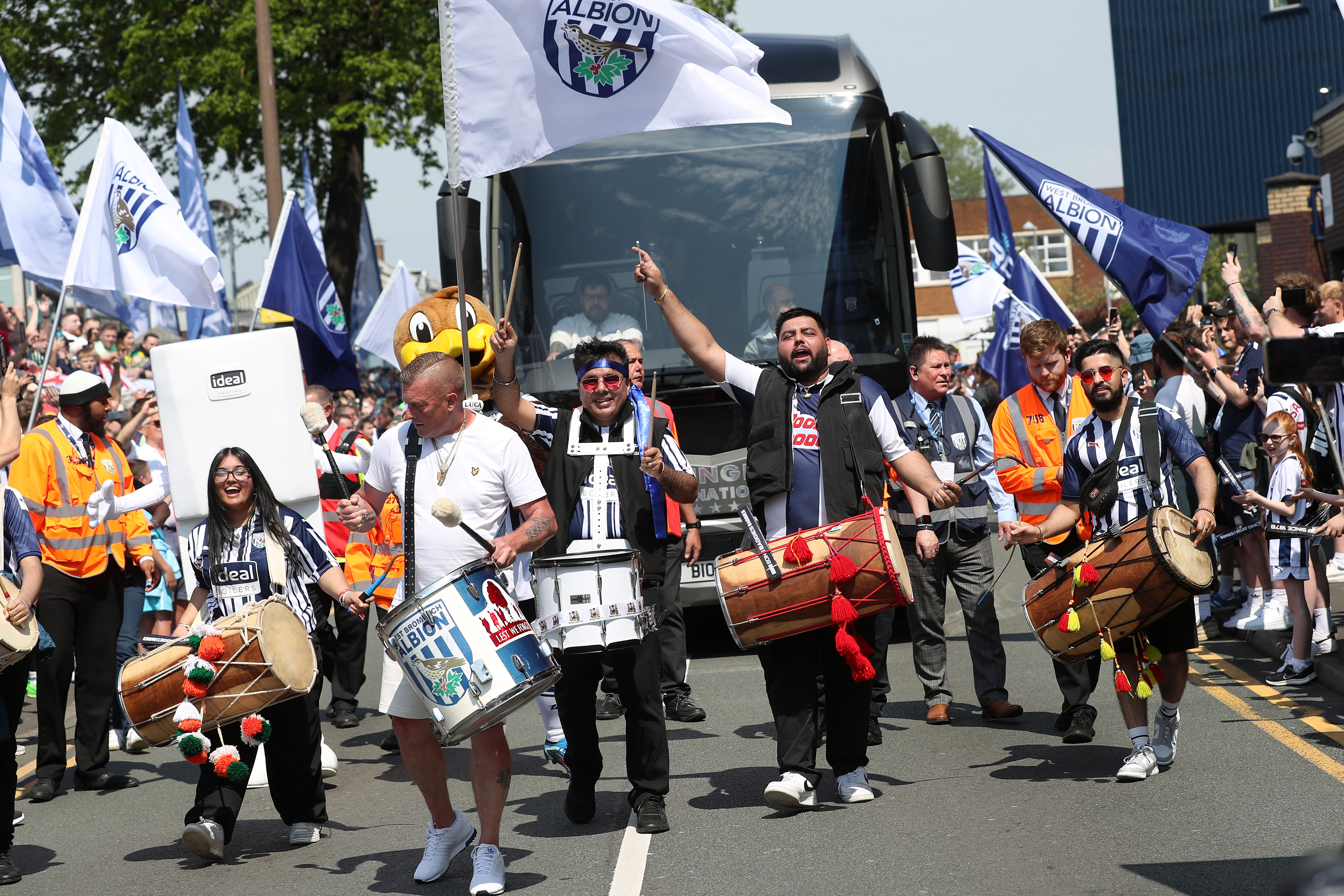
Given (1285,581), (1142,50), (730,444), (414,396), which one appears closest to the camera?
(414,396)

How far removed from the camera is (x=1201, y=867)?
513 centimetres

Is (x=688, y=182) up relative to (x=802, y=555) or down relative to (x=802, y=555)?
up

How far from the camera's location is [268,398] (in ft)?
25.7

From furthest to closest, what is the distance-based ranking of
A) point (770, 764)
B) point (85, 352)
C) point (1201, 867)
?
1. point (85, 352)
2. point (770, 764)
3. point (1201, 867)

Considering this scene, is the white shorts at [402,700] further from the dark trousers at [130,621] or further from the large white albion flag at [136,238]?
the large white albion flag at [136,238]

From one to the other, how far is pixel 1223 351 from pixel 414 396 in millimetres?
7177

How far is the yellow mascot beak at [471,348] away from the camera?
7.25m

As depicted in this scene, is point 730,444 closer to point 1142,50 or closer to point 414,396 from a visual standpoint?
point 414,396

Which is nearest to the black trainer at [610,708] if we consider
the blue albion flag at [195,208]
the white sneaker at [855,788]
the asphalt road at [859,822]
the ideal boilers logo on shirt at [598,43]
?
the asphalt road at [859,822]

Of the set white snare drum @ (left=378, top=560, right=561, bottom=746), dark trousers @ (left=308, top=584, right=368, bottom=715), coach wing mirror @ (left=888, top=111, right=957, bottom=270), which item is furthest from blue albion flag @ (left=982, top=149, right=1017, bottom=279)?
white snare drum @ (left=378, top=560, right=561, bottom=746)

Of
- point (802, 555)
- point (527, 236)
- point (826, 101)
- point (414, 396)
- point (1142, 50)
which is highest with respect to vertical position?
point (1142, 50)

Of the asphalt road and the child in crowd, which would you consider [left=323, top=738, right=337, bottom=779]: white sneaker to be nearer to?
the asphalt road

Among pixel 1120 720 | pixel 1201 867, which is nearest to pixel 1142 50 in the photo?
pixel 1120 720

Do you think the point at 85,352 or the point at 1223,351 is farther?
the point at 85,352
